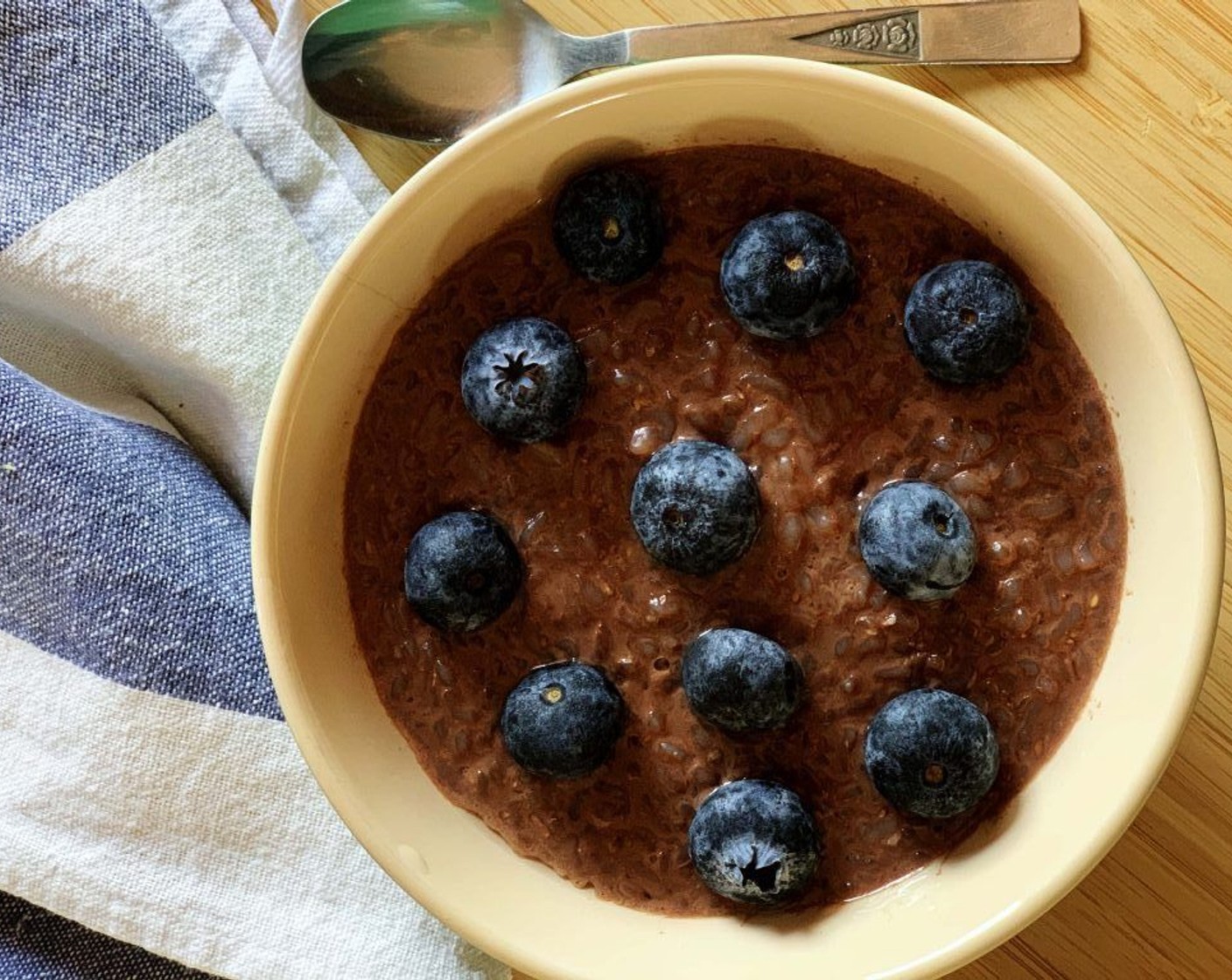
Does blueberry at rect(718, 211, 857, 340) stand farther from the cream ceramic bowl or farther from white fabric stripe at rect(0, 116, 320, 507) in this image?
white fabric stripe at rect(0, 116, 320, 507)

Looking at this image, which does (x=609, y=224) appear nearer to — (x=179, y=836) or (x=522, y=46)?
(x=522, y=46)

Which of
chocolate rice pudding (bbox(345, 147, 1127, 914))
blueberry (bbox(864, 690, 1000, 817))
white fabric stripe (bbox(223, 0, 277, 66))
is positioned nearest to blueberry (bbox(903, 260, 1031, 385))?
chocolate rice pudding (bbox(345, 147, 1127, 914))

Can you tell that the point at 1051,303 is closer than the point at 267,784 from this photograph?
Yes

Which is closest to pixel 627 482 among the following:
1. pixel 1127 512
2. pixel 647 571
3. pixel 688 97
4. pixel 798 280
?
pixel 647 571

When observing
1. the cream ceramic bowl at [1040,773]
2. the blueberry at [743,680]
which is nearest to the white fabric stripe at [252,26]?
the cream ceramic bowl at [1040,773]

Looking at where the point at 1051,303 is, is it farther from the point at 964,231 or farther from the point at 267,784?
the point at 267,784
